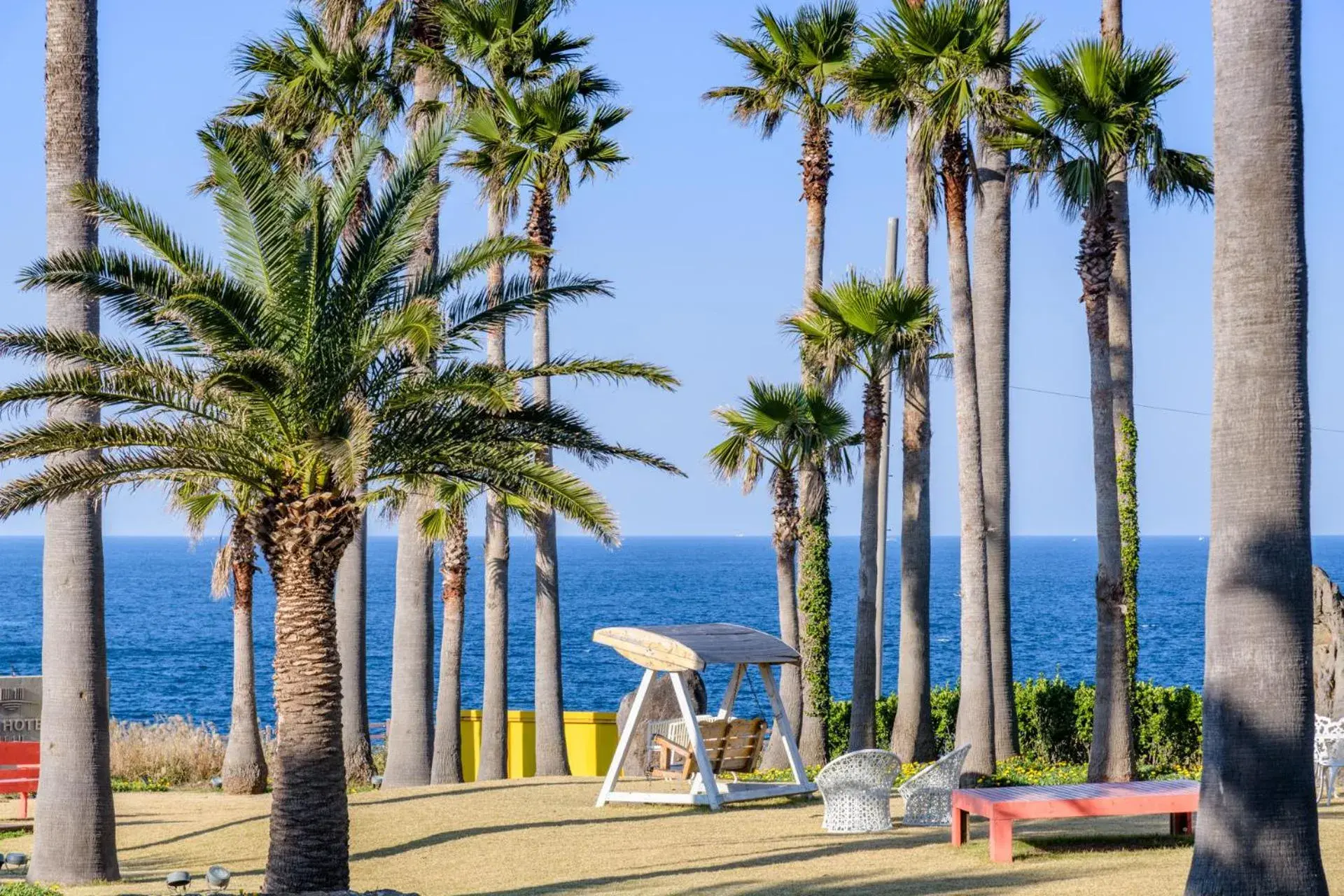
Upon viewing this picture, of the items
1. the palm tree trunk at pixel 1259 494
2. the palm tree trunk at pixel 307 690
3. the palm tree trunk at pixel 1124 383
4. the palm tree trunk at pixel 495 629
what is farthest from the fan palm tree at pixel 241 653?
the palm tree trunk at pixel 1259 494

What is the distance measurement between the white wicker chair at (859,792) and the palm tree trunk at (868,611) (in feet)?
18.8

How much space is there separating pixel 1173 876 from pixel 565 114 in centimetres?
1528

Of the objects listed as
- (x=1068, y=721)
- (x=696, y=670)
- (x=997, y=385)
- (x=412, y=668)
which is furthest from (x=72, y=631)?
(x=1068, y=721)

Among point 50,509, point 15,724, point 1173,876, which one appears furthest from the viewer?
point 15,724

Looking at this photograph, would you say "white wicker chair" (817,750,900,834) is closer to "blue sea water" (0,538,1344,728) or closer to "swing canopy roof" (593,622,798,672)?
"swing canopy roof" (593,622,798,672)

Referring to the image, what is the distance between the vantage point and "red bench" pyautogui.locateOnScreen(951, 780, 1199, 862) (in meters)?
Result: 11.4

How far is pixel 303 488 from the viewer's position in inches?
501

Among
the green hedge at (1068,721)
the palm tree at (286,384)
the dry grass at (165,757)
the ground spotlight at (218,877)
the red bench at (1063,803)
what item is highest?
the palm tree at (286,384)

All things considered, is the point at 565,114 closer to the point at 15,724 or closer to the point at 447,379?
the point at 447,379

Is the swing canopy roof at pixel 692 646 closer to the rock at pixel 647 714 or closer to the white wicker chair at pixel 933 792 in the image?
the white wicker chair at pixel 933 792

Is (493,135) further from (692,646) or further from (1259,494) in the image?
(1259,494)

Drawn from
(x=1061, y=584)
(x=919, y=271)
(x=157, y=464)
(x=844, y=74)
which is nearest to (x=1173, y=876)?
(x=157, y=464)

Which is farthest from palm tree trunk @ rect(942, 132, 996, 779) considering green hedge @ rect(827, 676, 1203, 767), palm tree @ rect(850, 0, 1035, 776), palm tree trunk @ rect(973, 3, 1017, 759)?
green hedge @ rect(827, 676, 1203, 767)

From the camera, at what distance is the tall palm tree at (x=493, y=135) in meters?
22.5
